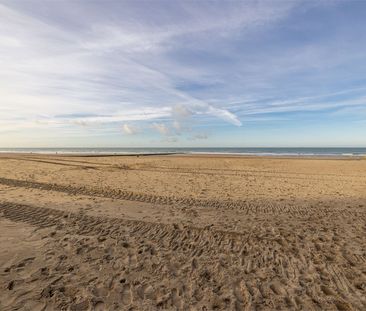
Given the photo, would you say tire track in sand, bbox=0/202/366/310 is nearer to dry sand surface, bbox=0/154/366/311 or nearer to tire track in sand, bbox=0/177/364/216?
dry sand surface, bbox=0/154/366/311

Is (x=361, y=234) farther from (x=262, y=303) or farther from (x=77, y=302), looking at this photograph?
(x=77, y=302)

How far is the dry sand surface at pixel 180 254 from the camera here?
3.68m

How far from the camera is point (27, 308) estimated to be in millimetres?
3373

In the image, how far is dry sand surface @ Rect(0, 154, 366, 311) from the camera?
145 inches

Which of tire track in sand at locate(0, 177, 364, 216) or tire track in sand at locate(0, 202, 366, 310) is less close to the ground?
tire track in sand at locate(0, 177, 364, 216)

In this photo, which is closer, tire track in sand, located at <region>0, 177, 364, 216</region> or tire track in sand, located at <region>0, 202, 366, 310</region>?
tire track in sand, located at <region>0, 202, 366, 310</region>

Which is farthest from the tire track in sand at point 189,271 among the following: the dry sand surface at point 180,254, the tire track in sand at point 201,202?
the tire track in sand at point 201,202

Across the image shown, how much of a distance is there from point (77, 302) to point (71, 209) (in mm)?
4931

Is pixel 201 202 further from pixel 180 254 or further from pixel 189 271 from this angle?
pixel 189 271

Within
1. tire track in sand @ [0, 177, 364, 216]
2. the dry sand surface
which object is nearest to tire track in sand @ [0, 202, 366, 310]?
the dry sand surface

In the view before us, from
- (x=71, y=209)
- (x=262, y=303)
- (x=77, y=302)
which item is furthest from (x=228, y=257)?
(x=71, y=209)

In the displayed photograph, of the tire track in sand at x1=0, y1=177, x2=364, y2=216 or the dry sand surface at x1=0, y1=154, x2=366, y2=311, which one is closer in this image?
the dry sand surface at x1=0, y1=154, x2=366, y2=311

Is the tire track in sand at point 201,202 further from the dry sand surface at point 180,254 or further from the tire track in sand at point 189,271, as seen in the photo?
the tire track in sand at point 189,271

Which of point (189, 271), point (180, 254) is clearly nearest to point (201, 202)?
point (180, 254)
